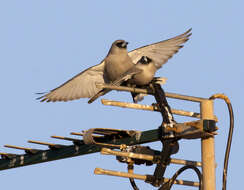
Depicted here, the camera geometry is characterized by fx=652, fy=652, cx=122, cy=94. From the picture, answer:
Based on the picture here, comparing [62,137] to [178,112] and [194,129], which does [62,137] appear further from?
[194,129]

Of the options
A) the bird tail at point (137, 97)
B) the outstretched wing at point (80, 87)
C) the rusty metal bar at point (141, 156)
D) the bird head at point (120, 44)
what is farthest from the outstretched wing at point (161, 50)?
the rusty metal bar at point (141, 156)

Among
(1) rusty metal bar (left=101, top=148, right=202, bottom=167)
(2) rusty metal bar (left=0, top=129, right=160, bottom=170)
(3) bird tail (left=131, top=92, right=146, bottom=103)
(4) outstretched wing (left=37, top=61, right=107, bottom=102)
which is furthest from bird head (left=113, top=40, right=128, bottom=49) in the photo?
(1) rusty metal bar (left=101, top=148, right=202, bottom=167)

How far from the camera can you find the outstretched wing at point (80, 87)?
13703 millimetres

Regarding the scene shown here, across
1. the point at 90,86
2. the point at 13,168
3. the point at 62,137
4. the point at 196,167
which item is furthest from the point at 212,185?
the point at 90,86

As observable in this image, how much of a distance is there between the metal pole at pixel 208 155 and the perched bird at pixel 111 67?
16.2ft

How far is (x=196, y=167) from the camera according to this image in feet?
26.5

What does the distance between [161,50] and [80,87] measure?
6.61 ft

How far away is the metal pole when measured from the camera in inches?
303

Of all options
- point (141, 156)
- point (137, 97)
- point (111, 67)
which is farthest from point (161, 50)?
point (141, 156)

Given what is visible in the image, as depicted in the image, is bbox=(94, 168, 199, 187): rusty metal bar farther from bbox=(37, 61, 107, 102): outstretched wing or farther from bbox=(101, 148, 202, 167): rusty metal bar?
bbox=(37, 61, 107, 102): outstretched wing

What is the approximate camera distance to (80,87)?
13.9 metres

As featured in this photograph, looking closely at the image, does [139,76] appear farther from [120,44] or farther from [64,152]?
[120,44]

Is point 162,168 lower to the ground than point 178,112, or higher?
lower

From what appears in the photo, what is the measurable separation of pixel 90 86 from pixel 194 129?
246 inches
